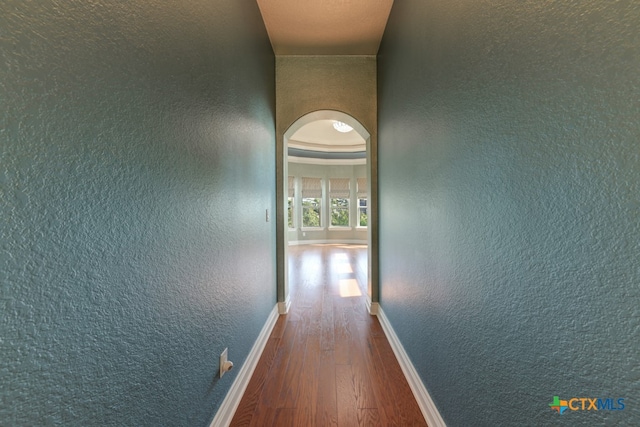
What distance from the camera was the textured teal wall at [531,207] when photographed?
1.69 feet

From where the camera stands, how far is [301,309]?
2963 millimetres

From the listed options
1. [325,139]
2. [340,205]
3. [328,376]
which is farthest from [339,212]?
[328,376]

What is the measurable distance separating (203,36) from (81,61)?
0.77 metres

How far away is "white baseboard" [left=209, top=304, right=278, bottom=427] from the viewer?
1339 millimetres

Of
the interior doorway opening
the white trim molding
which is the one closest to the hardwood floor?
the white trim molding

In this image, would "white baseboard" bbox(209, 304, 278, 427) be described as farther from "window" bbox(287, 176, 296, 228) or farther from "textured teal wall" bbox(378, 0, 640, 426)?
"window" bbox(287, 176, 296, 228)

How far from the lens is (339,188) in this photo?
909cm

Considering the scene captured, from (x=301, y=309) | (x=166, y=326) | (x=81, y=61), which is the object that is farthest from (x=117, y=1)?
(x=301, y=309)

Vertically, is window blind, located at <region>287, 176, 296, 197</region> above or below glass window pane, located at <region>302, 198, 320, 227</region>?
above

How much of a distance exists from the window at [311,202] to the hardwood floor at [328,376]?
19.9 feet

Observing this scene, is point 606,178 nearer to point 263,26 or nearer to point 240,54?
point 240,54
